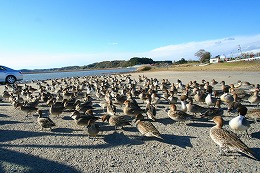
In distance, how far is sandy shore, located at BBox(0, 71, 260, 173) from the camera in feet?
18.6

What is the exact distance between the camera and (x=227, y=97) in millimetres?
12852

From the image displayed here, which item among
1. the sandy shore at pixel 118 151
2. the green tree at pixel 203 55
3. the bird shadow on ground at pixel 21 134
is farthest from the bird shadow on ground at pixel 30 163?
the green tree at pixel 203 55

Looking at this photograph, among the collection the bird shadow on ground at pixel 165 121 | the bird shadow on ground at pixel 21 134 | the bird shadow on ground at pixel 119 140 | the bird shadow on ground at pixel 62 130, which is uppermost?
the bird shadow on ground at pixel 21 134

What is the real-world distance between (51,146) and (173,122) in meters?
4.77

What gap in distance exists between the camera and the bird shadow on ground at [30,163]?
564 centimetres

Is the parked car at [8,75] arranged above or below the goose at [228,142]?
above

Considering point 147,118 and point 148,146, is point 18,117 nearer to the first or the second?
point 147,118

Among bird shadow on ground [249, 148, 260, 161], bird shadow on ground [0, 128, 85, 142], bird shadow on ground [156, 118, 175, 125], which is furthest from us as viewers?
bird shadow on ground [156, 118, 175, 125]

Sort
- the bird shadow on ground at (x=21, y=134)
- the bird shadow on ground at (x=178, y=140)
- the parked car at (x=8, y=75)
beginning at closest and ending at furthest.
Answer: the bird shadow on ground at (x=178, y=140)
the bird shadow on ground at (x=21, y=134)
the parked car at (x=8, y=75)

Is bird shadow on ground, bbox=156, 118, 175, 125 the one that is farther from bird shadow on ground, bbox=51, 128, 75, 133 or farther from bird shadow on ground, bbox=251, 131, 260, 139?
bird shadow on ground, bbox=51, 128, 75, 133

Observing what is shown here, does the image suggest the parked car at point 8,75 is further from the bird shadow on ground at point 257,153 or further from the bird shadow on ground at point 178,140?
the bird shadow on ground at point 257,153

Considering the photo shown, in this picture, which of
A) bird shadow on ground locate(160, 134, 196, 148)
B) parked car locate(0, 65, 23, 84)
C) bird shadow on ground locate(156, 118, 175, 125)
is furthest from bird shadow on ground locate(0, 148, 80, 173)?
parked car locate(0, 65, 23, 84)

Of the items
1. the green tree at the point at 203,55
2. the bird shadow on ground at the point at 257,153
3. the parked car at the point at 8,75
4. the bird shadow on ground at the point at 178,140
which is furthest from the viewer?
the green tree at the point at 203,55

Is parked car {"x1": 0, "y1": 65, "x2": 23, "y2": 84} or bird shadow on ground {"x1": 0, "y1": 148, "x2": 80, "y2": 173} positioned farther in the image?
parked car {"x1": 0, "y1": 65, "x2": 23, "y2": 84}
